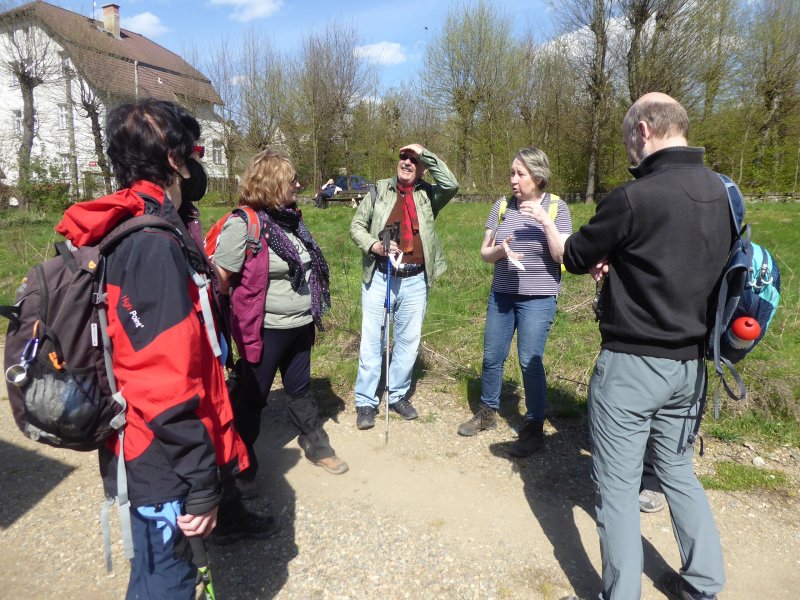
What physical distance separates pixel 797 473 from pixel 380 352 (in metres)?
2.88

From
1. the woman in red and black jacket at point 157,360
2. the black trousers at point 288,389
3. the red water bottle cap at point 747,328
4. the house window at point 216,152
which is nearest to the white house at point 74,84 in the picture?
the house window at point 216,152

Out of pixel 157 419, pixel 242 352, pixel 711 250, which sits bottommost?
pixel 242 352

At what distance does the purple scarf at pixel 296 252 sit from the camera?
3186 millimetres

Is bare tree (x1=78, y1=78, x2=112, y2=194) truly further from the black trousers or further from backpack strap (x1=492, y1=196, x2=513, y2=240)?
backpack strap (x1=492, y1=196, x2=513, y2=240)

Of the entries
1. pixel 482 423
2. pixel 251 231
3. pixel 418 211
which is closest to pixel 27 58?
pixel 418 211

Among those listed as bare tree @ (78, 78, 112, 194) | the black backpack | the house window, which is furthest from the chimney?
the black backpack

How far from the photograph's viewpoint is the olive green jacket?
13.5 feet

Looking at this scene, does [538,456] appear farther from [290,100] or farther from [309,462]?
[290,100]

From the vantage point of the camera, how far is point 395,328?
4.32 meters

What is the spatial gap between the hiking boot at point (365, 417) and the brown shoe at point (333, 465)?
0.54 m

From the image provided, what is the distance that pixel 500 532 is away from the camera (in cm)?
301

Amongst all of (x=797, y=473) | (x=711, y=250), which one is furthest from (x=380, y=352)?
(x=797, y=473)

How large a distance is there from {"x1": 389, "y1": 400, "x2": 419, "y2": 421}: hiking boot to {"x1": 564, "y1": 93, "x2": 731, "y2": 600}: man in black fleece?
6.98ft

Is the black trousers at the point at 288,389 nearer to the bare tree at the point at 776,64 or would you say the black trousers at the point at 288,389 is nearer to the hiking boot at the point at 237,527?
the hiking boot at the point at 237,527
